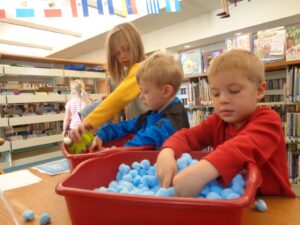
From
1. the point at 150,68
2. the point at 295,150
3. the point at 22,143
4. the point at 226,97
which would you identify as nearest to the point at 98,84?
the point at 22,143

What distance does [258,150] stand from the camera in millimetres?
445

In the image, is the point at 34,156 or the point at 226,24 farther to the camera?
the point at 34,156

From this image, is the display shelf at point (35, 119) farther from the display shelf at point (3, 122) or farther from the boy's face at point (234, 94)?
the boy's face at point (234, 94)

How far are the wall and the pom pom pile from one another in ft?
10.2

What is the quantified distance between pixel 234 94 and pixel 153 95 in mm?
317

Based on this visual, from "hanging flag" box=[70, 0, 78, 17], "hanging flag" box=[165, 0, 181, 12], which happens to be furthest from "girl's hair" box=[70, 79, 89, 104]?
"hanging flag" box=[165, 0, 181, 12]

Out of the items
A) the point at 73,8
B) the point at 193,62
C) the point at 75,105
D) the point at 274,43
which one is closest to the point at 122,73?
the point at 73,8

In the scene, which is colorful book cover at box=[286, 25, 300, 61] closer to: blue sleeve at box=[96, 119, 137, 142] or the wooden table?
blue sleeve at box=[96, 119, 137, 142]

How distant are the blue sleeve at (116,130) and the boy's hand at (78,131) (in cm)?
4

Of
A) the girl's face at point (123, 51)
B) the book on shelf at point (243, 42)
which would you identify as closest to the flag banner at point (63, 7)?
the book on shelf at point (243, 42)

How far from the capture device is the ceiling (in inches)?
142

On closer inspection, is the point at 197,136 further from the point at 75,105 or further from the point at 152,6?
the point at 75,105

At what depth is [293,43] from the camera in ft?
6.98

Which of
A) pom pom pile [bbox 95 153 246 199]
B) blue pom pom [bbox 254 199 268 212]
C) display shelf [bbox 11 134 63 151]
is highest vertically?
pom pom pile [bbox 95 153 246 199]
